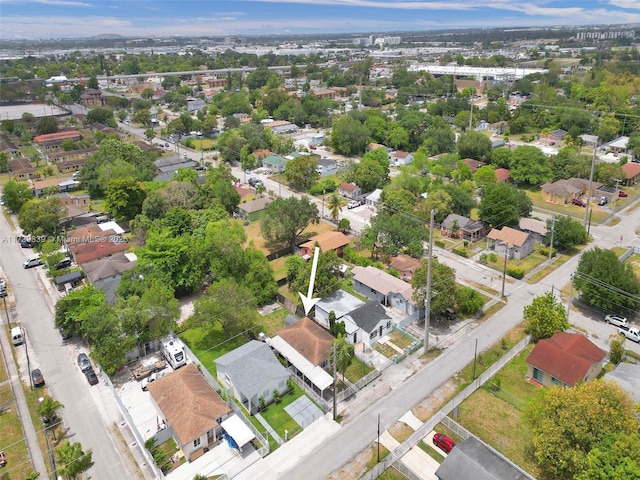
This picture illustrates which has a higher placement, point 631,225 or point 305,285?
point 305,285

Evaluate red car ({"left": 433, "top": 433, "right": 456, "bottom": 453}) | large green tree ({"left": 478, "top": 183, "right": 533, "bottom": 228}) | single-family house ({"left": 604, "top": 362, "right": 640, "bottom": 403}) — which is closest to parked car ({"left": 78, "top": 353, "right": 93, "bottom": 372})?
red car ({"left": 433, "top": 433, "right": 456, "bottom": 453})

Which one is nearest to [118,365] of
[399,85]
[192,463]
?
[192,463]

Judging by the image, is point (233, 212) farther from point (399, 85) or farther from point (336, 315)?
point (399, 85)

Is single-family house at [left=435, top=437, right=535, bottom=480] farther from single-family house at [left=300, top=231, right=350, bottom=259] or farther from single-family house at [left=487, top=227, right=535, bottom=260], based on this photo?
single-family house at [left=487, top=227, right=535, bottom=260]

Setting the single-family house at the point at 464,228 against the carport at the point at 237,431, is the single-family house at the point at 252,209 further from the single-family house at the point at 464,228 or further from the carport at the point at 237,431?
the carport at the point at 237,431

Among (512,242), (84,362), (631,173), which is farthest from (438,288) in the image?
(631,173)

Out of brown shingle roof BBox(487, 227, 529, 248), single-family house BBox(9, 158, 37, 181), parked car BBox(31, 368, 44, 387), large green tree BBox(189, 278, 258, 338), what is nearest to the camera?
parked car BBox(31, 368, 44, 387)
